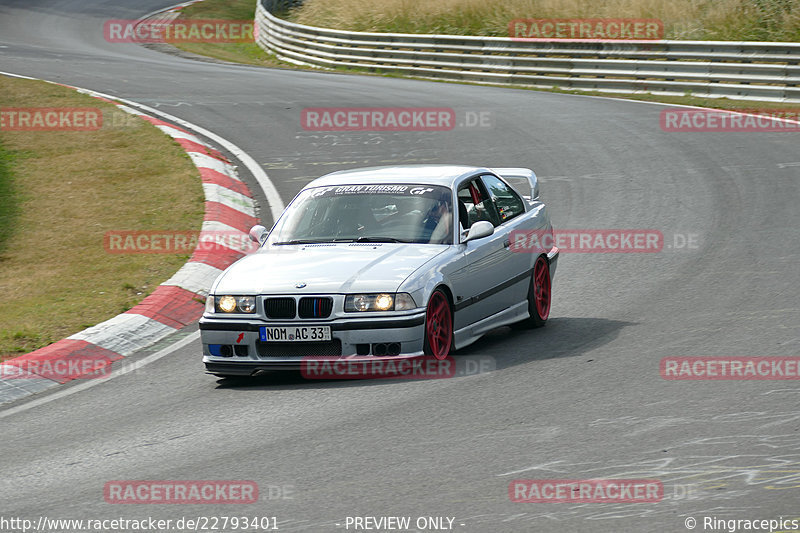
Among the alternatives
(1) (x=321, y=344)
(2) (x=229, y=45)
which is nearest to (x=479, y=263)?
(1) (x=321, y=344)

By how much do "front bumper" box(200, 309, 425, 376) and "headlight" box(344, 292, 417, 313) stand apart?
0.27 feet

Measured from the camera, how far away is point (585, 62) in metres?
26.4

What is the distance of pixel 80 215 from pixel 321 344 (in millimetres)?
7123

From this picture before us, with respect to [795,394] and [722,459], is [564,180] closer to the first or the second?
[795,394]

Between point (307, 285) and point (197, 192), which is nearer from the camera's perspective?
point (307, 285)

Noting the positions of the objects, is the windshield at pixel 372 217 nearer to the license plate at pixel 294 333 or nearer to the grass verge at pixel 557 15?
the license plate at pixel 294 333

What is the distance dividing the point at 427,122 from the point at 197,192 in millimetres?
6805

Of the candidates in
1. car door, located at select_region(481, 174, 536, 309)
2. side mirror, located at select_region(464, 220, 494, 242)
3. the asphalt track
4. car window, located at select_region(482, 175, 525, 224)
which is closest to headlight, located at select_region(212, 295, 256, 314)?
the asphalt track

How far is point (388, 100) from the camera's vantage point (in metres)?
23.3

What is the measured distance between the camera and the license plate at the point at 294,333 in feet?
26.9

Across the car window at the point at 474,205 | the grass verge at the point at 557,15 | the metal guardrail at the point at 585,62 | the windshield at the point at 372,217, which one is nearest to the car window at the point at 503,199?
the car window at the point at 474,205

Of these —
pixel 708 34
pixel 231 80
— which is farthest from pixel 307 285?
pixel 708 34

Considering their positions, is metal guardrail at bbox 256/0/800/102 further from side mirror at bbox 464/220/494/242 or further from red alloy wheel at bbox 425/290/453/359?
red alloy wheel at bbox 425/290/453/359

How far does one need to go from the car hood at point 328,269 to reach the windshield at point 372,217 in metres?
0.18
